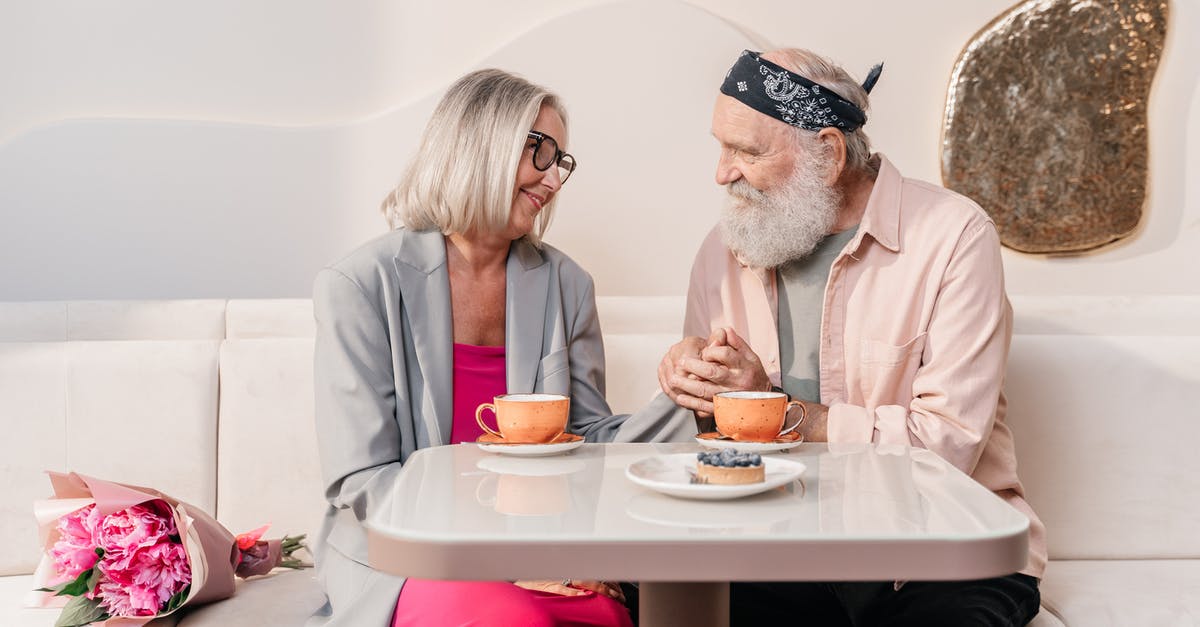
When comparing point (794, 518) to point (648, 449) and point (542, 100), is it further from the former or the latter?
point (542, 100)

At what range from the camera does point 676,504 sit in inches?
52.2

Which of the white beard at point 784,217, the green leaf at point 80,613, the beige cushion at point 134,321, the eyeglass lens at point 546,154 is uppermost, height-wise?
the eyeglass lens at point 546,154

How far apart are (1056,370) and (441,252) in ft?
4.83

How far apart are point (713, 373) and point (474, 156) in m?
0.70

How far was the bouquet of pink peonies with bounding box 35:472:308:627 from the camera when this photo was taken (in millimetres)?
2006

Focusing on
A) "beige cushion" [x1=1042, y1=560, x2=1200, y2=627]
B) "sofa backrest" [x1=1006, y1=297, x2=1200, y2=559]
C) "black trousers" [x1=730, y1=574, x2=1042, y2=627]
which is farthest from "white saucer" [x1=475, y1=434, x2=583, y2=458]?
"sofa backrest" [x1=1006, y1=297, x2=1200, y2=559]

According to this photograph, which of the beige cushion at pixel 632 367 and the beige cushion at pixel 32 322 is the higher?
the beige cushion at pixel 32 322

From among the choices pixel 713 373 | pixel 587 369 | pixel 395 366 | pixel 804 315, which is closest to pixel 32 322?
pixel 395 366

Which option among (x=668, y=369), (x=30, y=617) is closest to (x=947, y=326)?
(x=668, y=369)

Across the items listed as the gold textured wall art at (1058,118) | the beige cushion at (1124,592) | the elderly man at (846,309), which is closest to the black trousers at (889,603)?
the elderly man at (846,309)

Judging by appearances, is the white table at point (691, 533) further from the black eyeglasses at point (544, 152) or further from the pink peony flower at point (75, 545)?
the black eyeglasses at point (544, 152)

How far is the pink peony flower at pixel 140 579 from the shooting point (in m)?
2.00

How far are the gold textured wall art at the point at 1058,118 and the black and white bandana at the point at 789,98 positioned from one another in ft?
3.31

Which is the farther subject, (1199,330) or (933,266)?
(1199,330)
